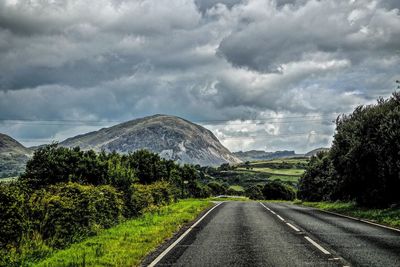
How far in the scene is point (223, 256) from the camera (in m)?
11.3

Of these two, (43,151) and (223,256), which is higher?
(43,151)

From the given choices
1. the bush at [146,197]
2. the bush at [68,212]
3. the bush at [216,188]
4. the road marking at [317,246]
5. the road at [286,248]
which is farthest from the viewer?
the bush at [216,188]

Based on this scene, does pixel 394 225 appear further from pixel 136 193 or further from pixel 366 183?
pixel 136 193

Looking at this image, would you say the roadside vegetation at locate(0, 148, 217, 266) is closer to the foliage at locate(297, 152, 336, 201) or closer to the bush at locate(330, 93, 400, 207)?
the bush at locate(330, 93, 400, 207)

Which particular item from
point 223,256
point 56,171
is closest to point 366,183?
point 223,256

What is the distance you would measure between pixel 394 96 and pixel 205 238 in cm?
2381

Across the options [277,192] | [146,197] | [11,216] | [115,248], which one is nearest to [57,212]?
[11,216]

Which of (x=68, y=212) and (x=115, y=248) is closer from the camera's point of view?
(x=115, y=248)

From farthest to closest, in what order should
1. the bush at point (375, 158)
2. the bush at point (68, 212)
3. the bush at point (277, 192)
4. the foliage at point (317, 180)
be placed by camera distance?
the bush at point (277, 192)
the foliage at point (317, 180)
the bush at point (375, 158)
the bush at point (68, 212)

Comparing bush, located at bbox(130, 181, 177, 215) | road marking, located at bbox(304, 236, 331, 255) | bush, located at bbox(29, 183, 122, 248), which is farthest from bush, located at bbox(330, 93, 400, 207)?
bush, located at bbox(29, 183, 122, 248)

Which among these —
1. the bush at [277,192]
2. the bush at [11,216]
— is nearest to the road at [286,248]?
the bush at [11,216]

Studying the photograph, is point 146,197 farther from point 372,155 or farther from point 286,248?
point 286,248

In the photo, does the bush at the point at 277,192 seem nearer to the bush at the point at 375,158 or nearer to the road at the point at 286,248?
the bush at the point at 375,158

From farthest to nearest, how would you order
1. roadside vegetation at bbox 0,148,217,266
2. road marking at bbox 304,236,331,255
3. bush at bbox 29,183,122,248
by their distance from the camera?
bush at bbox 29,183,122,248 → road marking at bbox 304,236,331,255 → roadside vegetation at bbox 0,148,217,266
